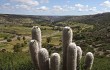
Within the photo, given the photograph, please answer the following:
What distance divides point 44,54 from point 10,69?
462 centimetres

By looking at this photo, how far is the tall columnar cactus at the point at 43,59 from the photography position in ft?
25.1

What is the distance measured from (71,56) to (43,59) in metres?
0.86

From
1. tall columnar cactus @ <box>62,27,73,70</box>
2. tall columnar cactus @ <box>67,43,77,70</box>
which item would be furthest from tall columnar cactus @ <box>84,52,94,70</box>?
tall columnar cactus @ <box>67,43,77,70</box>

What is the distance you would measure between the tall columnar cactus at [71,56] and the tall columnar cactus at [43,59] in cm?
67

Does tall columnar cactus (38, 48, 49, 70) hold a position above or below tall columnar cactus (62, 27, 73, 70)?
below

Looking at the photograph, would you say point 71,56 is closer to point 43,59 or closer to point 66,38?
point 66,38

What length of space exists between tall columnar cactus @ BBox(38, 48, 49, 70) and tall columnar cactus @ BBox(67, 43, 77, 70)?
666 millimetres

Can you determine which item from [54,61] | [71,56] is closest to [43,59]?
[54,61]

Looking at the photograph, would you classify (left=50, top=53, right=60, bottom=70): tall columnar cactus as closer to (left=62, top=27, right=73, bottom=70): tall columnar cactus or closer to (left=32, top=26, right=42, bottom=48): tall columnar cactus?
(left=62, top=27, right=73, bottom=70): tall columnar cactus

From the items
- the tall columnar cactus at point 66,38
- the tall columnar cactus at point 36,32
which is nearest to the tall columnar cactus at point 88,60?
the tall columnar cactus at point 66,38

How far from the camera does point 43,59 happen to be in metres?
7.75

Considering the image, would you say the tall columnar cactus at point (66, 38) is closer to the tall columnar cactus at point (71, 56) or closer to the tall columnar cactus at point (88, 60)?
the tall columnar cactus at point (71, 56)

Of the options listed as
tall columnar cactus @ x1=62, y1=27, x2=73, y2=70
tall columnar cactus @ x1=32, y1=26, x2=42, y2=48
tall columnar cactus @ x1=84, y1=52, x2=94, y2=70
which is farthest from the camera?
tall columnar cactus @ x1=84, y1=52, x2=94, y2=70

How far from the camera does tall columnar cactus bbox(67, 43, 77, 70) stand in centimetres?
754
